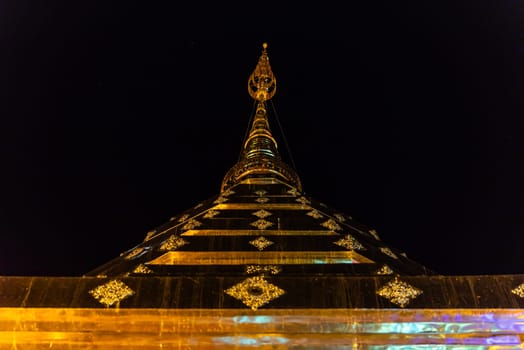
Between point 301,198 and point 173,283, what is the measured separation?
423 cm

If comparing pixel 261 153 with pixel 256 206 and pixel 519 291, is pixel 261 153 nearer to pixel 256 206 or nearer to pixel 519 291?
pixel 256 206

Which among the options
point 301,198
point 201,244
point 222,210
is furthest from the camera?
point 301,198

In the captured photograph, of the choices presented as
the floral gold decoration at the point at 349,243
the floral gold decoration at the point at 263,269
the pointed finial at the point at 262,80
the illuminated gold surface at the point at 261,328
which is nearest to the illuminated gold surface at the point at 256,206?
the floral gold decoration at the point at 349,243

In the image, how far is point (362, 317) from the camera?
4.50 metres

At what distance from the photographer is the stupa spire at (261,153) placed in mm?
10570

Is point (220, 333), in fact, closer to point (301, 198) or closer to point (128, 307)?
point (128, 307)

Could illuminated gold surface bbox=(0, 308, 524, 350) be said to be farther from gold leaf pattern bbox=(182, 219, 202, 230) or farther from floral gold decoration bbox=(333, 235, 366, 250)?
gold leaf pattern bbox=(182, 219, 202, 230)

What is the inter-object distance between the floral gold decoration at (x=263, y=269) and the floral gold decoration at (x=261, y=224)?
1.12m

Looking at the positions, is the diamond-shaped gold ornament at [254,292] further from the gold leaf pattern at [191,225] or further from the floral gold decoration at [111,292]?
the gold leaf pattern at [191,225]

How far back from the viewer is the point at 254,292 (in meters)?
4.76

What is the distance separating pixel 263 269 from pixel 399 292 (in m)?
1.47

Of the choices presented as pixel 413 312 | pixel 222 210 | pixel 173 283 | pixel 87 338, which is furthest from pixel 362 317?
pixel 222 210

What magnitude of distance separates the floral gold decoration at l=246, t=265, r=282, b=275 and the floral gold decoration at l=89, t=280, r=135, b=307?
128cm

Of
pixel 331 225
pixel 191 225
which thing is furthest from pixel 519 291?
pixel 191 225
